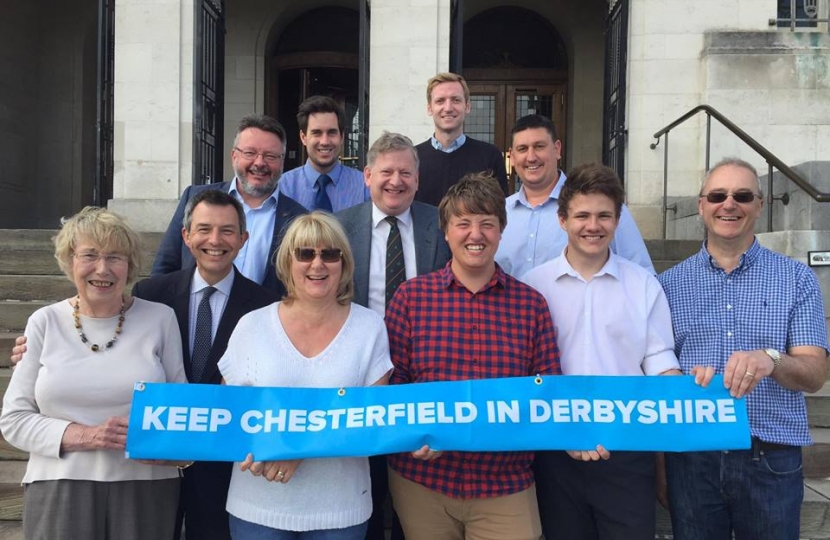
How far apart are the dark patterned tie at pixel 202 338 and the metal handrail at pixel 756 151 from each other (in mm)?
5200

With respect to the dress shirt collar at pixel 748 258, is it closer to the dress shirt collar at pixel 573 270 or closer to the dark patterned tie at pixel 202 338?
the dress shirt collar at pixel 573 270

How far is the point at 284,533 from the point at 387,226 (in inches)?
63.3

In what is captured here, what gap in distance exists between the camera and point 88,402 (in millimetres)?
2729

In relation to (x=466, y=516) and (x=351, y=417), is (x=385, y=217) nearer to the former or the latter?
(x=351, y=417)

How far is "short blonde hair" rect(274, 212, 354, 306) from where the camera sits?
2.75 m

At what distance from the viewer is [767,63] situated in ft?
29.5

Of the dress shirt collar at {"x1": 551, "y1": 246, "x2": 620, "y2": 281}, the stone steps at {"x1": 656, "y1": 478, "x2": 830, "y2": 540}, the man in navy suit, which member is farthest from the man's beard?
the stone steps at {"x1": 656, "y1": 478, "x2": 830, "y2": 540}

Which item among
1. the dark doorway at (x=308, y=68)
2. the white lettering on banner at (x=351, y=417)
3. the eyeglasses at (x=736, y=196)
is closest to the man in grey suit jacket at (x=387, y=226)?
the white lettering on banner at (x=351, y=417)

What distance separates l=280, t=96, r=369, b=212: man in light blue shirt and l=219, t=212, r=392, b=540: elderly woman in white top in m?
1.94

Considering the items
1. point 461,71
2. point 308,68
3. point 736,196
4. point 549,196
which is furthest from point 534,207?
point 308,68

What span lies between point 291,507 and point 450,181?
269 cm

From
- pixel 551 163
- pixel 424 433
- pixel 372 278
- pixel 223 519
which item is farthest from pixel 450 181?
pixel 223 519

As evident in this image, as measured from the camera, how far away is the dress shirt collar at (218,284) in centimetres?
322

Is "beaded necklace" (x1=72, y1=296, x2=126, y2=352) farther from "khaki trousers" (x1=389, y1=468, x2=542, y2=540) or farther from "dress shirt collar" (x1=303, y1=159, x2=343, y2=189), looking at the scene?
"dress shirt collar" (x1=303, y1=159, x2=343, y2=189)
